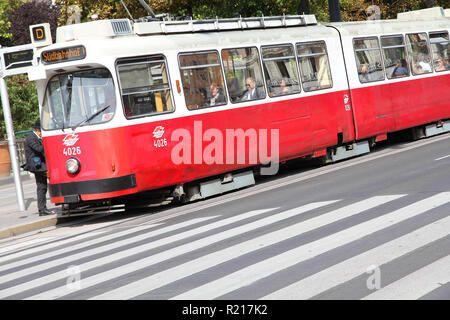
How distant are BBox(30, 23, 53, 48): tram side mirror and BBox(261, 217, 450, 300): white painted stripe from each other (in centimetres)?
830

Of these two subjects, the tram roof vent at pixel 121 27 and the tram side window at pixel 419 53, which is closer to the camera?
the tram roof vent at pixel 121 27

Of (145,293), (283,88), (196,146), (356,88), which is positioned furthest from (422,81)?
(145,293)

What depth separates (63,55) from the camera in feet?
43.3

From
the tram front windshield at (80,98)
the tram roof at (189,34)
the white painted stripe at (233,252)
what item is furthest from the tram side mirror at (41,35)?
the white painted stripe at (233,252)

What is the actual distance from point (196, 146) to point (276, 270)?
700 cm

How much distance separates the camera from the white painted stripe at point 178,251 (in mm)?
7868

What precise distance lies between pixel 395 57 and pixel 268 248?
42.3 feet

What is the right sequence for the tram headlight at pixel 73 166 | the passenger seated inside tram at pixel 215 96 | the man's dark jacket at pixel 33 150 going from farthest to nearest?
the man's dark jacket at pixel 33 150 → the passenger seated inside tram at pixel 215 96 → the tram headlight at pixel 73 166

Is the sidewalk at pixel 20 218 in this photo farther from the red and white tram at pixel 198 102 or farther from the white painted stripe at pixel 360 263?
the white painted stripe at pixel 360 263

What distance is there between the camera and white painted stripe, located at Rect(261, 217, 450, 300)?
6496mm

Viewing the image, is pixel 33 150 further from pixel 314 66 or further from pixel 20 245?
pixel 314 66

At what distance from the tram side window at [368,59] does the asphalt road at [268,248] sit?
4.70 m

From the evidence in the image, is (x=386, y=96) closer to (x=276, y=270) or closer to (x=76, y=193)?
(x=76, y=193)
